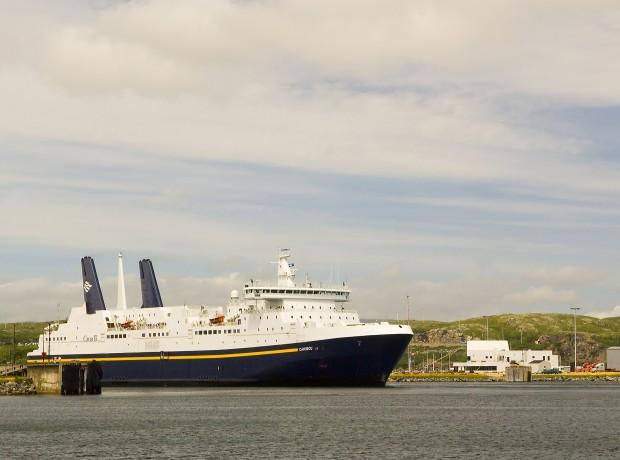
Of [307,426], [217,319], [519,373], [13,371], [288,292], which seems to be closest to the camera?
[307,426]

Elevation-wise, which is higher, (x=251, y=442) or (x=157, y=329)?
(x=157, y=329)

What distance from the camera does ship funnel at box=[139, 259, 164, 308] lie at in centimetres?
13288

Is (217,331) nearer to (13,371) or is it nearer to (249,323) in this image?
(249,323)

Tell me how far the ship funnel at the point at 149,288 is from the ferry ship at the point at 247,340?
127 mm

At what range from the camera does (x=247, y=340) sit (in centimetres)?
11288

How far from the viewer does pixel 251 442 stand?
63594mm

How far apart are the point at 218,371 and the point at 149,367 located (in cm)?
1273

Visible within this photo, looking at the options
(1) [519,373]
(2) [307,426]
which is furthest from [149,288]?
(1) [519,373]

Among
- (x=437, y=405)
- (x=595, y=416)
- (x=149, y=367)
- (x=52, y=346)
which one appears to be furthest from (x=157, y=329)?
(x=595, y=416)

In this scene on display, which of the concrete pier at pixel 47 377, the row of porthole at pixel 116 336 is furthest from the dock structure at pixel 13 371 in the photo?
the row of porthole at pixel 116 336

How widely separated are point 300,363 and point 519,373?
82255 mm

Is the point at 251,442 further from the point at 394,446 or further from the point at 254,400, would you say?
the point at 254,400

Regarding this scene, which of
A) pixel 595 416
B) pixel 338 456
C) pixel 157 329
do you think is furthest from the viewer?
pixel 157 329

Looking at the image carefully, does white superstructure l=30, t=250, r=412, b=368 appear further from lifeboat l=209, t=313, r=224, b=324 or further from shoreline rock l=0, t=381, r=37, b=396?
shoreline rock l=0, t=381, r=37, b=396
